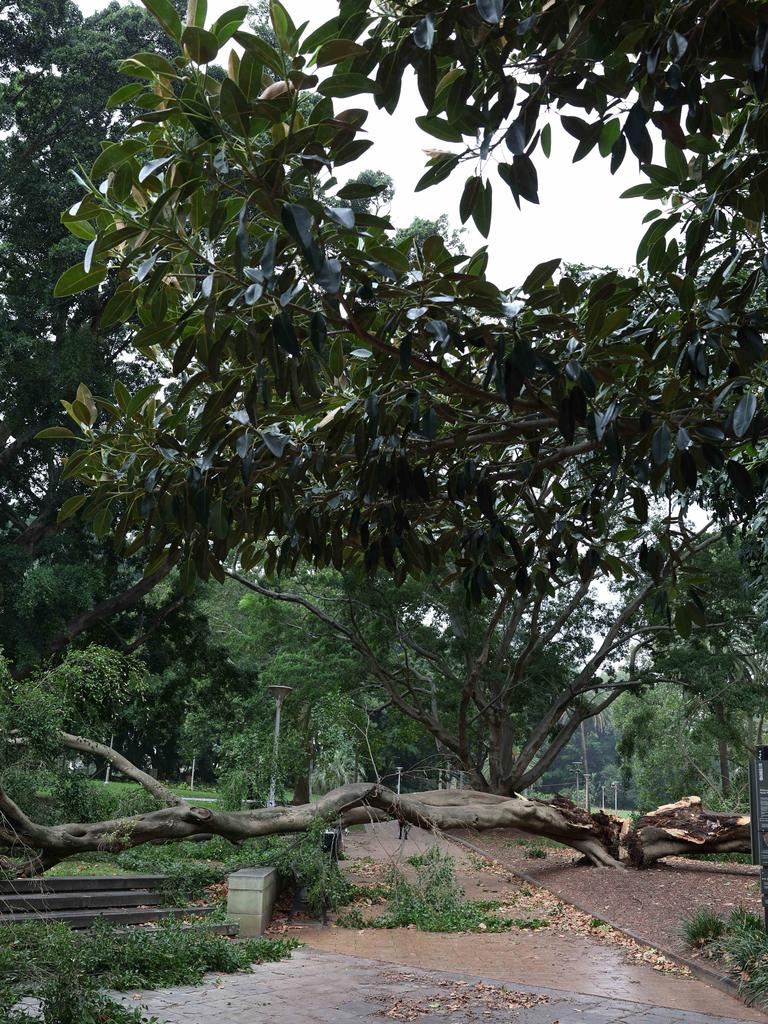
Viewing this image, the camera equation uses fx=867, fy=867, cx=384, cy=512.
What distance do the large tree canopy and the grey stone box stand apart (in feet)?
20.9

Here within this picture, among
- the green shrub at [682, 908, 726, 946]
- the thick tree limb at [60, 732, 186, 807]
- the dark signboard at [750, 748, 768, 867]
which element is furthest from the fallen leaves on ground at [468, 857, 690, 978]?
the thick tree limb at [60, 732, 186, 807]

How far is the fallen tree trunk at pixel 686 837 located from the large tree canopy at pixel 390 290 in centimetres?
1054

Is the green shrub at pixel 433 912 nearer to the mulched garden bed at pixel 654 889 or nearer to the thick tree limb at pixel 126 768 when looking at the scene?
the mulched garden bed at pixel 654 889

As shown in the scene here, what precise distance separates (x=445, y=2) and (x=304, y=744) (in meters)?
Result: 16.6

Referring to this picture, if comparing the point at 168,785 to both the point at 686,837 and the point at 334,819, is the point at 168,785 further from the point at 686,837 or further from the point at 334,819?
the point at 334,819

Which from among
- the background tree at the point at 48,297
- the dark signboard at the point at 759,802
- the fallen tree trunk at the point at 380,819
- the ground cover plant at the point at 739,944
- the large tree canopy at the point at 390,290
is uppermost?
the background tree at the point at 48,297

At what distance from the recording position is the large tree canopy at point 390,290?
2.26 metres

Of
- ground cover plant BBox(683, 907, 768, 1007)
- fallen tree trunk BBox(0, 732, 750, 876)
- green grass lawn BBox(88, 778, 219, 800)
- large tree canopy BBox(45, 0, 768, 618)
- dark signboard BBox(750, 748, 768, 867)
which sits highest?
large tree canopy BBox(45, 0, 768, 618)

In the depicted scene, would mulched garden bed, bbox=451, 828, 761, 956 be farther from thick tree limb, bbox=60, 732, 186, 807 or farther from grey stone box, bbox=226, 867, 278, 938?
thick tree limb, bbox=60, 732, 186, 807

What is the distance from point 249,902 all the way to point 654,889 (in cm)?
582

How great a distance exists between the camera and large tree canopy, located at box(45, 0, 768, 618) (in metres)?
2.26

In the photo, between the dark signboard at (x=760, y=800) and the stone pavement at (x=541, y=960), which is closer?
the stone pavement at (x=541, y=960)

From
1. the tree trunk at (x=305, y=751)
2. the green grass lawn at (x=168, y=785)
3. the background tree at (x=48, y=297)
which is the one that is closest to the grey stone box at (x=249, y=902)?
Answer: the tree trunk at (x=305, y=751)

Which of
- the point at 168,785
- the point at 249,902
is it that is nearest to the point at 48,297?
the point at 249,902
